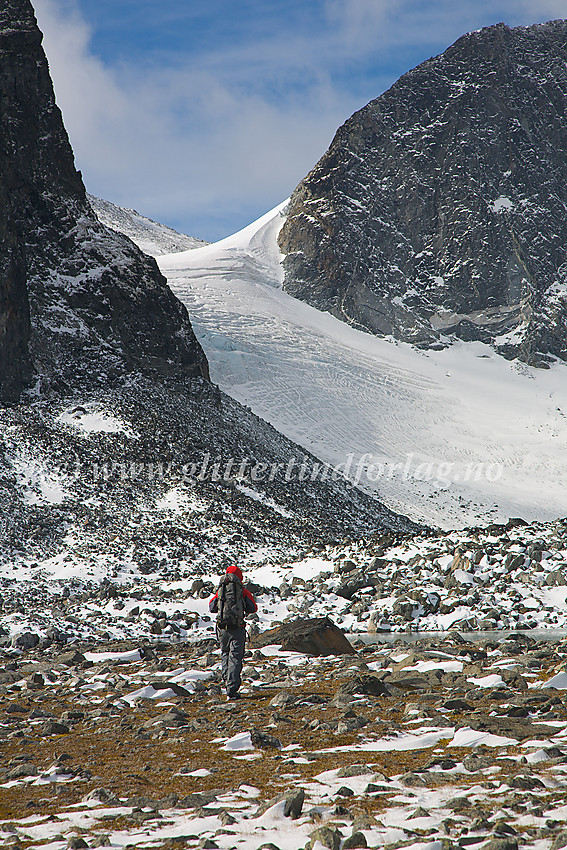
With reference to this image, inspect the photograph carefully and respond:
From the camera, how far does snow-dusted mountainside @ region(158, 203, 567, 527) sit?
66.4 m

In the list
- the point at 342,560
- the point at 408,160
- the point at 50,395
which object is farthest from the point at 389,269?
the point at 342,560

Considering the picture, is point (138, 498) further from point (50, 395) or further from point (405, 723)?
point (405, 723)

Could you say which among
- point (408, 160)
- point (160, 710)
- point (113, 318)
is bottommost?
point (160, 710)

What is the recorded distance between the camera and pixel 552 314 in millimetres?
130000

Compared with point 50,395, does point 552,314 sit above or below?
above

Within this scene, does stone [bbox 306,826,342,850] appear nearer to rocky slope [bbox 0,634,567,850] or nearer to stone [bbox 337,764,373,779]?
rocky slope [bbox 0,634,567,850]

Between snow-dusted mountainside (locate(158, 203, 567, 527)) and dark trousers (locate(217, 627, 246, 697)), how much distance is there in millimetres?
45809

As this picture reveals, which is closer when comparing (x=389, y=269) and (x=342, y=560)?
(x=342, y=560)

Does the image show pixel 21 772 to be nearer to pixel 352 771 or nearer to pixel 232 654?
pixel 352 771

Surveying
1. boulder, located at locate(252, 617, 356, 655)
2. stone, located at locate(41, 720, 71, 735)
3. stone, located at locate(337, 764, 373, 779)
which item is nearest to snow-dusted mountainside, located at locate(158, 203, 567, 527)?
boulder, located at locate(252, 617, 356, 655)

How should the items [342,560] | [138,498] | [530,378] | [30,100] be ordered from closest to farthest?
[342,560] < [138,498] < [30,100] < [530,378]

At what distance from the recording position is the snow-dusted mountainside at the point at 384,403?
6638 cm

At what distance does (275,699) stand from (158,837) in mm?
5904

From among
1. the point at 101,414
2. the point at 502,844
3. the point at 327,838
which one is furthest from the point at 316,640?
the point at 101,414
